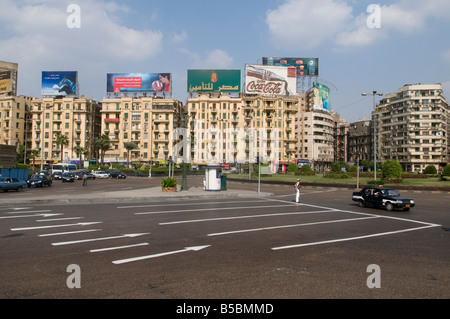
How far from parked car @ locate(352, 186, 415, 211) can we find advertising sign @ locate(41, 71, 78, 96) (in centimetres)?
8599

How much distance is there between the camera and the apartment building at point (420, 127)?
300 ft

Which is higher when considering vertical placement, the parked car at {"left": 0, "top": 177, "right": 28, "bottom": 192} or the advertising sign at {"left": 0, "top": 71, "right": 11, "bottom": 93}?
the advertising sign at {"left": 0, "top": 71, "right": 11, "bottom": 93}

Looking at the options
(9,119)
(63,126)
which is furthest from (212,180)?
(9,119)

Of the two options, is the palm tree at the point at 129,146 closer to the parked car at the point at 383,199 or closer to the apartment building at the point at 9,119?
the apartment building at the point at 9,119

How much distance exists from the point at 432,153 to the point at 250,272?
102220mm

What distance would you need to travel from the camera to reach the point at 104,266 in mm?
6891

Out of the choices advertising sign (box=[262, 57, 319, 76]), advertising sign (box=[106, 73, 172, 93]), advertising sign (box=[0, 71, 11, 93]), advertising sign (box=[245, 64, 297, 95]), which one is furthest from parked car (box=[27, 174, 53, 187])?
advertising sign (box=[262, 57, 319, 76])

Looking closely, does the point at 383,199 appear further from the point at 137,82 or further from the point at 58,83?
the point at 58,83

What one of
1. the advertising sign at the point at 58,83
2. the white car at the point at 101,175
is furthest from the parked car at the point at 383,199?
the advertising sign at the point at 58,83

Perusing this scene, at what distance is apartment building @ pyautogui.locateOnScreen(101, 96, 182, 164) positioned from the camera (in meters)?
92.7

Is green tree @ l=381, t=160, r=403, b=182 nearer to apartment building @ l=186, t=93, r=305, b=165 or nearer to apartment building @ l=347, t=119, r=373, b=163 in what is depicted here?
apartment building @ l=186, t=93, r=305, b=165

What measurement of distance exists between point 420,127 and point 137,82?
78.4 meters
